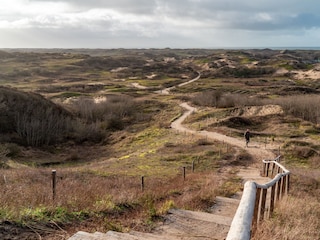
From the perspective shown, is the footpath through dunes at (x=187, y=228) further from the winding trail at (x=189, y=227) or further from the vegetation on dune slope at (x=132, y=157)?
the vegetation on dune slope at (x=132, y=157)

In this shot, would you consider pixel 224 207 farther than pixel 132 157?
No

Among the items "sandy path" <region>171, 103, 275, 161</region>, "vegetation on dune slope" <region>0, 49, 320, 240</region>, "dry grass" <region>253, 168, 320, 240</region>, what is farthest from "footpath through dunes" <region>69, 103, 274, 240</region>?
"sandy path" <region>171, 103, 275, 161</region>

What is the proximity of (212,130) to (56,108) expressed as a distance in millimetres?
22302

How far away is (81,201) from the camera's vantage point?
737 cm

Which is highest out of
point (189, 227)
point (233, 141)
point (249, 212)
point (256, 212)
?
point (249, 212)

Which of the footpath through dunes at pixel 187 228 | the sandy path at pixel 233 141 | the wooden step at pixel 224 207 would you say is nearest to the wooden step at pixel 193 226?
the footpath through dunes at pixel 187 228

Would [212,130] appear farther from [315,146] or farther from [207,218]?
[207,218]

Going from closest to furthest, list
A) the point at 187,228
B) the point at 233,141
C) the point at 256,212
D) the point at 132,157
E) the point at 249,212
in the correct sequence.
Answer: the point at 249,212 → the point at 256,212 → the point at 187,228 → the point at 132,157 → the point at 233,141

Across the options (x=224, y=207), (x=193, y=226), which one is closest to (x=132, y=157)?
(x=224, y=207)

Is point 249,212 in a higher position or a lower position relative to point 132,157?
higher

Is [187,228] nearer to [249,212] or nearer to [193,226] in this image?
[193,226]

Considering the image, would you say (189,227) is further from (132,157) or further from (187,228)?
(132,157)

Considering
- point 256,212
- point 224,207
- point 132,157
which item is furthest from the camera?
point 132,157

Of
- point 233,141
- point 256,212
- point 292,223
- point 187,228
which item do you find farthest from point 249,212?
point 233,141
